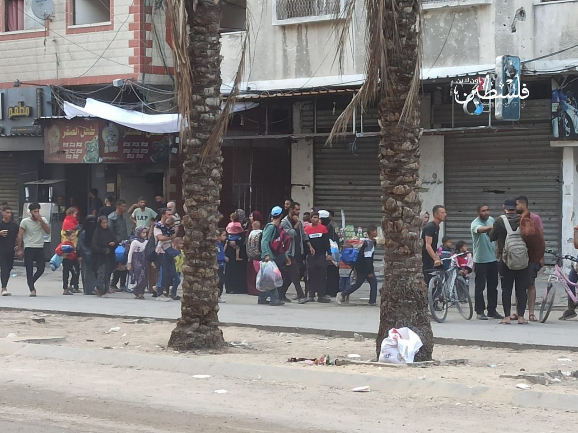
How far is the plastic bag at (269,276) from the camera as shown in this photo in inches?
691

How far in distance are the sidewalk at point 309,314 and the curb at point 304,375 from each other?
3.42 meters

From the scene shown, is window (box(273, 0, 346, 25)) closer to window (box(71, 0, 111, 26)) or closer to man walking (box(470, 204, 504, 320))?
window (box(71, 0, 111, 26))

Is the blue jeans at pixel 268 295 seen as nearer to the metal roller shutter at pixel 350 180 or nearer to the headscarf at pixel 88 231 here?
the headscarf at pixel 88 231

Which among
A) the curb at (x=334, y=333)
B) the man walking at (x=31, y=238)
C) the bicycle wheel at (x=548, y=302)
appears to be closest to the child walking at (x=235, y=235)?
the man walking at (x=31, y=238)

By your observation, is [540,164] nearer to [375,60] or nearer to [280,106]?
[280,106]

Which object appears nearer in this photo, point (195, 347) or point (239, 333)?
point (195, 347)

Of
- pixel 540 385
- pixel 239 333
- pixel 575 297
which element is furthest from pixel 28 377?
pixel 575 297

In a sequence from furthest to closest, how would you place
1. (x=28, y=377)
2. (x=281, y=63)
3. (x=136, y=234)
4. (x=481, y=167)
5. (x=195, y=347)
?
(x=281, y=63)
(x=481, y=167)
(x=136, y=234)
(x=195, y=347)
(x=28, y=377)

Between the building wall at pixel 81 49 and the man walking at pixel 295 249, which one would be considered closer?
the man walking at pixel 295 249

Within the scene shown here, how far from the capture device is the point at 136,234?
19797mm

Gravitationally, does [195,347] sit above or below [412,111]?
Result: below

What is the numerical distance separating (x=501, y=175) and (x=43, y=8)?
514 inches

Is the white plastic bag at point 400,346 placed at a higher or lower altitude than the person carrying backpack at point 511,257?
lower

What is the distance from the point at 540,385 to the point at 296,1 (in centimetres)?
1444
